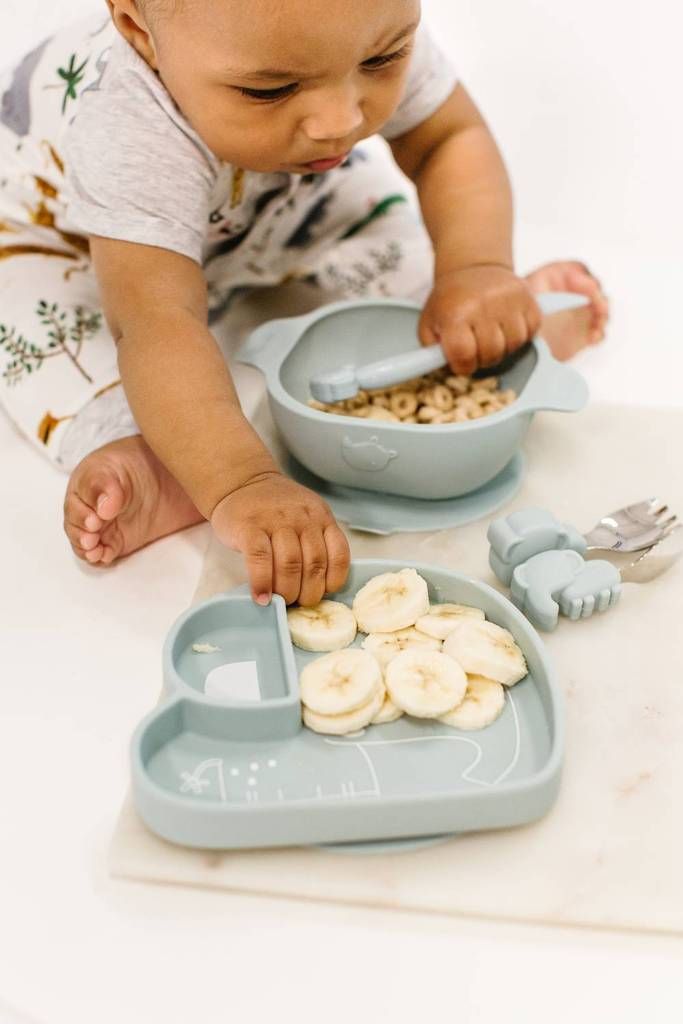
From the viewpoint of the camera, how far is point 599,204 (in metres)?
1.26

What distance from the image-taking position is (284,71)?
2.19ft

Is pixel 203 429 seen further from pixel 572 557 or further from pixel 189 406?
pixel 572 557

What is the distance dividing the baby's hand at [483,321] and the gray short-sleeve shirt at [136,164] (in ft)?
0.55

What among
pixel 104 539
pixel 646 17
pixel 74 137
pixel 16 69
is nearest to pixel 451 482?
pixel 104 539

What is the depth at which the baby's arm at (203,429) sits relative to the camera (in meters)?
0.68

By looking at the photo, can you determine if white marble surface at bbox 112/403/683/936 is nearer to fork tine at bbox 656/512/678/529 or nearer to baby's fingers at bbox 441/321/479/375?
fork tine at bbox 656/512/678/529

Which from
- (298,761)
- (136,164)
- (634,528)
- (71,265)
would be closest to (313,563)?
(298,761)

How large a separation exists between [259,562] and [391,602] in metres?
0.08

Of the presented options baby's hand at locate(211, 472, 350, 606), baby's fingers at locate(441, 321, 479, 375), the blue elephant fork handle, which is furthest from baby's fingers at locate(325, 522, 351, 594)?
baby's fingers at locate(441, 321, 479, 375)

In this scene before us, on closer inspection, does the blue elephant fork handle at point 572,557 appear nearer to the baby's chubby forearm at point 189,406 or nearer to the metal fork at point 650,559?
the metal fork at point 650,559

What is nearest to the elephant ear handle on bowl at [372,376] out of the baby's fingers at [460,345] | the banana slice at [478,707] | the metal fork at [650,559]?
the baby's fingers at [460,345]

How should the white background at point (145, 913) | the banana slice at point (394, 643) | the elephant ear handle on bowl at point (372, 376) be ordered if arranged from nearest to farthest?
1. the white background at point (145, 913)
2. the banana slice at point (394, 643)
3. the elephant ear handle on bowl at point (372, 376)

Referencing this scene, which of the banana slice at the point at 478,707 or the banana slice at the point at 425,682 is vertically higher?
the banana slice at the point at 425,682

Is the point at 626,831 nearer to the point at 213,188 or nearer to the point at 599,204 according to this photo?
the point at 213,188
